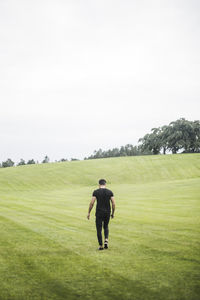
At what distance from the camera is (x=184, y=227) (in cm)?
1519

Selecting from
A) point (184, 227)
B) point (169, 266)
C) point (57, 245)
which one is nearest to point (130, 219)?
point (184, 227)

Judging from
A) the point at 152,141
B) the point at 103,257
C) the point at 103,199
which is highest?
the point at 152,141

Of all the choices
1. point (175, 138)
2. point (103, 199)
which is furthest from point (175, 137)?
point (103, 199)

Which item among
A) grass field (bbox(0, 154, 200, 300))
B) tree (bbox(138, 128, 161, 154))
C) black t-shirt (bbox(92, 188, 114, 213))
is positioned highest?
tree (bbox(138, 128, 161, 154))

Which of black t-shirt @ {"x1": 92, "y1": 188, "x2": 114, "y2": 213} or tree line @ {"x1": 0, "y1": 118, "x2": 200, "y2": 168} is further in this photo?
tree line @ {"x1": 0, "y1": 118, "x2": 200, "y2": 168}

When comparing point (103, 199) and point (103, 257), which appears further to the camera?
point (103, 199)

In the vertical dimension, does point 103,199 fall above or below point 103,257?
above

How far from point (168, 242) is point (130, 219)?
21.5 feet

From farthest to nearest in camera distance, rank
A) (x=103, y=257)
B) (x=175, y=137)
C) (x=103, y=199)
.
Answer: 1. (x=175, y=137)
2. (x=103, y=199)
3. (x=103, y=257)

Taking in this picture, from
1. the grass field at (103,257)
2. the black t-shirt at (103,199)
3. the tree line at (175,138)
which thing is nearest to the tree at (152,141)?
the tree line at (175,138)

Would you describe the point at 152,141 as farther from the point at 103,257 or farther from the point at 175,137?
the point at 103,257

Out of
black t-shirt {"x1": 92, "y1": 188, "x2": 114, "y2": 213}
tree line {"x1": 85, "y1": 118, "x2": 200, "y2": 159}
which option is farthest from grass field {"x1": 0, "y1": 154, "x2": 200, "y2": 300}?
tree line {"x1": 85, "y1": 118, "x2": 200, "y2": 159}

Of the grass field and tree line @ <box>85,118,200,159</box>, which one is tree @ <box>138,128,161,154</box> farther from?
the grass field

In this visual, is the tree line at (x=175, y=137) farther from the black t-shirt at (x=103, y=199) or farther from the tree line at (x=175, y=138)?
the black t-shirt at (x=103, y=199)
